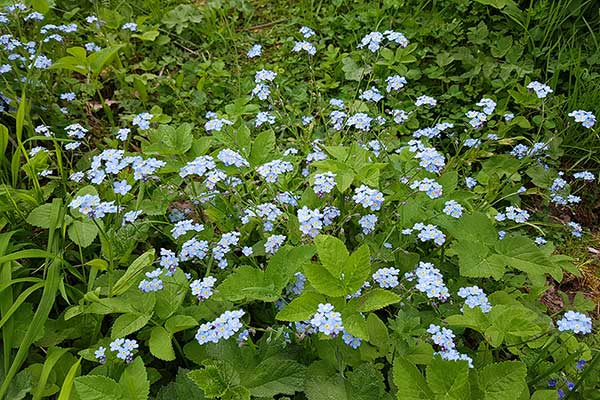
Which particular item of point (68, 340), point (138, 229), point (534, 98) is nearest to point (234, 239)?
point (138, 229)

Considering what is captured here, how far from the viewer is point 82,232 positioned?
2.32 m

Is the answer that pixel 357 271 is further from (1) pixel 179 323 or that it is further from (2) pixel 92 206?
(2) pixel 92 206

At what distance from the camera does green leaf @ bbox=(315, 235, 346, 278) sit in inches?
71.1

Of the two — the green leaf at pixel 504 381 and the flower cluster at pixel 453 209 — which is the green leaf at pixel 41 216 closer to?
the flower cluster at pixel 453 209

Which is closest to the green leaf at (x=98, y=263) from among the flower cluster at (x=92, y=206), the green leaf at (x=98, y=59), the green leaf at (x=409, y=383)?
the flower cluster at (x=92, y=206)

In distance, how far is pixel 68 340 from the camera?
2266mm

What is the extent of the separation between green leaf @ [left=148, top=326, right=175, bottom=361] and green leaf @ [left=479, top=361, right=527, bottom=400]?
1.01m

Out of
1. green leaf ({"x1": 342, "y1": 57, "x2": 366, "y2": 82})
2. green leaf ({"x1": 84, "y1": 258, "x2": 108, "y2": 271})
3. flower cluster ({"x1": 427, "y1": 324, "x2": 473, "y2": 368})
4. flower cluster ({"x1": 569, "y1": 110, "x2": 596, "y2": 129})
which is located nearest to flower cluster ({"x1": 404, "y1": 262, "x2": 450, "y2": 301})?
flower cluster ({"x1": 427, "y1": 324, "x2": 473, "y2": 368})

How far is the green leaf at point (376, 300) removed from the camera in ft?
5.74

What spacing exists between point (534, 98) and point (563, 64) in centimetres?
53

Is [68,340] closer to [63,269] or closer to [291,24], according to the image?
[63,269]

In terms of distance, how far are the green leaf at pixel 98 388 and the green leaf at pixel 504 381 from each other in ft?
3.68

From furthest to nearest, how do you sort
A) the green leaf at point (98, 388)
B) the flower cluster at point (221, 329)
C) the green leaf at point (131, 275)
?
the green leaf at point (131, 275)
the flower cluster at point (221, 329)
the green leaf at point (98, 388)

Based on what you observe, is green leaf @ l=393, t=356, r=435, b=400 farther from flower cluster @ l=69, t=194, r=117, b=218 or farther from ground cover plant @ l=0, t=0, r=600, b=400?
flower cluster @ l=69, t=194, r=117, b=218
